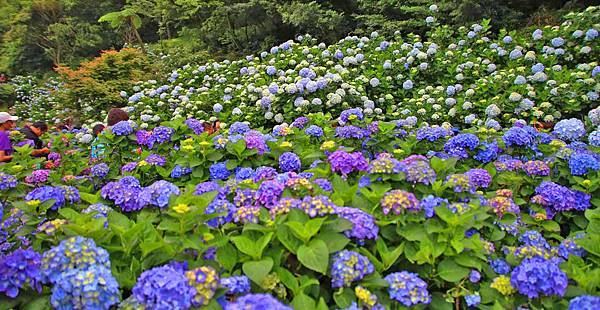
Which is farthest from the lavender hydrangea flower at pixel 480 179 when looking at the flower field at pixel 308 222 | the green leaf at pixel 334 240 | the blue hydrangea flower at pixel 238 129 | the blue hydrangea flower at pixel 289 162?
the blue hydrangea flower at pixel 238 129

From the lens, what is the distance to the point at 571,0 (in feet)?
26.6

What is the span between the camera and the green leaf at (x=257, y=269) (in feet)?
4.42

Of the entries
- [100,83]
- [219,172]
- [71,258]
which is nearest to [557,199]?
[219,172]

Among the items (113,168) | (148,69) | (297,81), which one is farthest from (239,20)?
(113,168)

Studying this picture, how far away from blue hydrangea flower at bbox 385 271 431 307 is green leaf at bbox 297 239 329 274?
7.5 inches

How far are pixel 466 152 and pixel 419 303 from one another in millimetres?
1376

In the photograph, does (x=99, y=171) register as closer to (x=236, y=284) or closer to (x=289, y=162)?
(x=289, y=162)

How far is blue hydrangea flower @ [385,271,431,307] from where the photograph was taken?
1333 mm

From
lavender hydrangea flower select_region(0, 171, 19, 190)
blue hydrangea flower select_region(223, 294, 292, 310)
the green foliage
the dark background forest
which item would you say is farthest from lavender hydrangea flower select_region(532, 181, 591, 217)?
the green foliage

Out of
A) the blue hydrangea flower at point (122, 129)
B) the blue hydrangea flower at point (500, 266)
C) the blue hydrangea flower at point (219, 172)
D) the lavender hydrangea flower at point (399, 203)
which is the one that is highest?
the lavender hydrangea flower at point (399, 203)

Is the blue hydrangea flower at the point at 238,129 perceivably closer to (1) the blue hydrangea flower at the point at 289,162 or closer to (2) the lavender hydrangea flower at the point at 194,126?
(2) the lavender hydrangea flower at the point at 194,126

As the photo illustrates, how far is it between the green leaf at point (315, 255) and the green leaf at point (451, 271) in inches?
14.8

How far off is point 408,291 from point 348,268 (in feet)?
0.58

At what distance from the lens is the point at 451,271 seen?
147 cm
